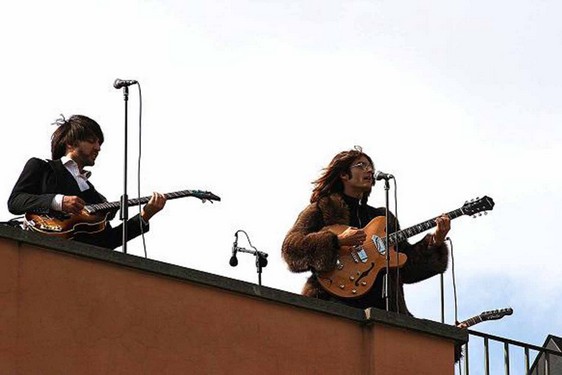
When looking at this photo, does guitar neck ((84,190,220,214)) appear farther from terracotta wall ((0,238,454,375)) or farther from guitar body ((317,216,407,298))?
guitar body ((317,216,407,298))

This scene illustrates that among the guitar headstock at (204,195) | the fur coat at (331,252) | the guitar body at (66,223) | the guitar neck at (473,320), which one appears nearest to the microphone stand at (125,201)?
the guitar body at (66,223)

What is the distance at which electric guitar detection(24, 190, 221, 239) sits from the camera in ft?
39.9

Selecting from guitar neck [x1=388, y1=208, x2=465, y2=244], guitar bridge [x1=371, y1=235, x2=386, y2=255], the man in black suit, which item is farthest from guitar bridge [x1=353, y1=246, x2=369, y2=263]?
the man in black suit

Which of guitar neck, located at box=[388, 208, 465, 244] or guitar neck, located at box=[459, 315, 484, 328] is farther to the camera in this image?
guitar neck, located at box=[459, 315, 484, 328]

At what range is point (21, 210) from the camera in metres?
12.2

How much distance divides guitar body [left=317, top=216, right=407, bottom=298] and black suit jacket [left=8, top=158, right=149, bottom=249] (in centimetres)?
138

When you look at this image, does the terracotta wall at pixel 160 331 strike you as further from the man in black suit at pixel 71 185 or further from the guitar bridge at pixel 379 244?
the guitar bridge at pixel 379 244

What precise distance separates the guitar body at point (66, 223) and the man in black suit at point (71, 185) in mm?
35

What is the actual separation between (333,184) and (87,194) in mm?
1819

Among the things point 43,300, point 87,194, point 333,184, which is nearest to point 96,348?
point 43,300

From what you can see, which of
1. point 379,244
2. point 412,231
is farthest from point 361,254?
point 412,231

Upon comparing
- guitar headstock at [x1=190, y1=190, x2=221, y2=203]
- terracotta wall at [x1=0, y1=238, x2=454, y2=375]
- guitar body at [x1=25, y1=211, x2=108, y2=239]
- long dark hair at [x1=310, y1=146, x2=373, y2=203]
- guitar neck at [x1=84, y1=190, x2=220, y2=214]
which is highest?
long dark hair at [x1=310, y1=146, x2=373, y2=203]

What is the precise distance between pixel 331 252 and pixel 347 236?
0.15 meters

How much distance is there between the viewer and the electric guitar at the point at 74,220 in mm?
12156
